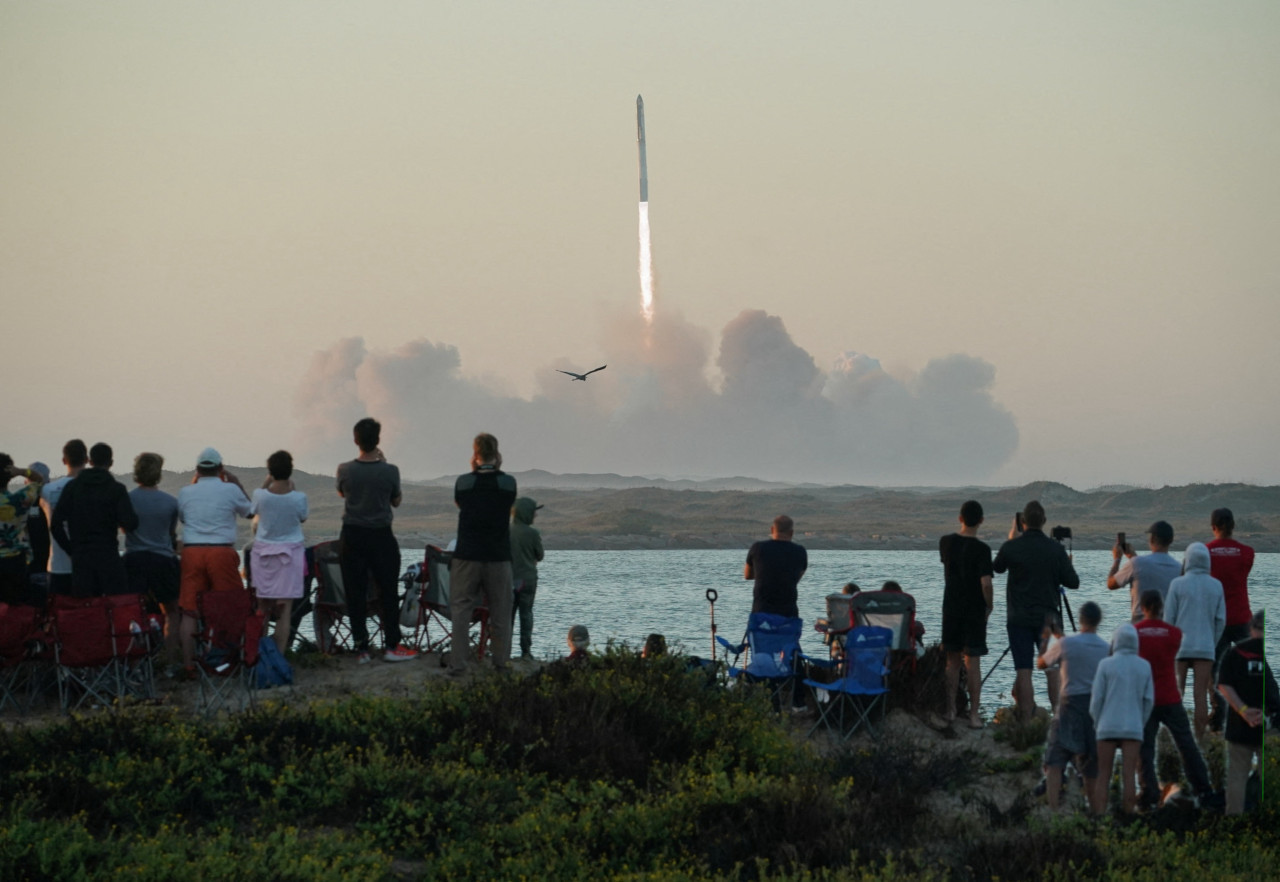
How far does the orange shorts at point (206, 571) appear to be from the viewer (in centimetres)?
1318

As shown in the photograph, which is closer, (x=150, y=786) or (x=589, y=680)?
(x=150, y=786)

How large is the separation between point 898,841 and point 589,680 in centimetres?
361

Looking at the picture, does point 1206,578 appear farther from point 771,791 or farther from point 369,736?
point 369,736

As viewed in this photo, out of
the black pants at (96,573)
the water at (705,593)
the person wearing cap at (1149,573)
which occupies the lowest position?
the water at (705,593)

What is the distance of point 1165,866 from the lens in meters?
9.99

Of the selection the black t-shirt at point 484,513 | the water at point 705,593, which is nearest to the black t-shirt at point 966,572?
the water at point 705,593

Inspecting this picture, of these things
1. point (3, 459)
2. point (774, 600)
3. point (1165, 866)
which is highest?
point (3, 459)

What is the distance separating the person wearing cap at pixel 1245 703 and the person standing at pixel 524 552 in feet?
23.3

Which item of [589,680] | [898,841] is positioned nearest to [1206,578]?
[898,841]

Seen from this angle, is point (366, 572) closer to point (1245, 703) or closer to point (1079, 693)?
point (1079, 693)

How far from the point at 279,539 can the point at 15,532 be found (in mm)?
2490

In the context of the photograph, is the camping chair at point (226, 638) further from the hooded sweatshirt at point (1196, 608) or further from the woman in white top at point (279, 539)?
the hooded sweatshirt at point (1196, 608)

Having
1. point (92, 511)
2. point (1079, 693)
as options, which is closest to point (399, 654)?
point (92, 511)

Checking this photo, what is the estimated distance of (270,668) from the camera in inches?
535
